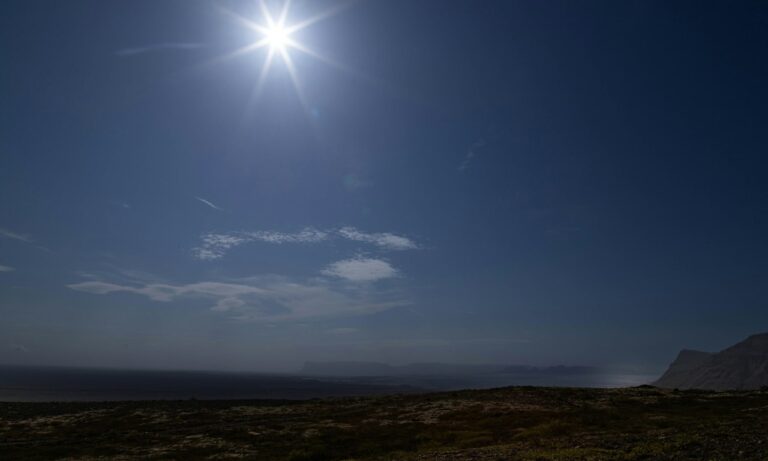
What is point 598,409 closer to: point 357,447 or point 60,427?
point 357,447

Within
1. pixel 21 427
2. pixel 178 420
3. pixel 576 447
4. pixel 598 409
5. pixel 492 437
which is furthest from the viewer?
pixel 178 420

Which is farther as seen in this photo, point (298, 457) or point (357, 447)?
point (357, 447)

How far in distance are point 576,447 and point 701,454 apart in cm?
781

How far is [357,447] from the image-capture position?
40.5 meters

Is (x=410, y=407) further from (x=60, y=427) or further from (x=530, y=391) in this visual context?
(x=60, y=427)

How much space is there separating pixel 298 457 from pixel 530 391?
171 feet

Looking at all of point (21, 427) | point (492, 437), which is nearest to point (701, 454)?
point (492, 437)

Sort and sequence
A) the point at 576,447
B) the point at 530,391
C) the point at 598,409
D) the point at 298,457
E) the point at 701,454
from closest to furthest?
1. the point at 701,454
2. the point at 576,447
3. the point at 298,457
4. the point at 598,409
5. the point at 530,391

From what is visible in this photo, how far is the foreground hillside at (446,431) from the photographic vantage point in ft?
93.9

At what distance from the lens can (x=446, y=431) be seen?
45688mm

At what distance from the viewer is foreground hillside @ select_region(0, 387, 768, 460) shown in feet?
93.9

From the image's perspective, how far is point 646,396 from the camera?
6297 cm

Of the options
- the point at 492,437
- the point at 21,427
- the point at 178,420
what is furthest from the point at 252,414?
the point at 492,437

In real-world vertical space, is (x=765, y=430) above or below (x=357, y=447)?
above
